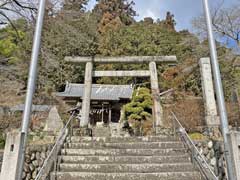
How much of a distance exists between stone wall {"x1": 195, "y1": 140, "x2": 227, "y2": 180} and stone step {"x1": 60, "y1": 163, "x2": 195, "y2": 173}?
694mm

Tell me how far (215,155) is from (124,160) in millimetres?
1934

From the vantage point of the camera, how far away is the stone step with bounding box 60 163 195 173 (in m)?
4.48

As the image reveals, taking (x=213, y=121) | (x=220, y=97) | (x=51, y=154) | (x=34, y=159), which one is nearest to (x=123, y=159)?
(x=51, y=154)

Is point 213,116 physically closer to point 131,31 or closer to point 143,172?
point 143,172

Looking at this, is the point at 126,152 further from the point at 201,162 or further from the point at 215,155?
the point at 215,155

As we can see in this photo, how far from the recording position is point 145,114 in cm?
1366

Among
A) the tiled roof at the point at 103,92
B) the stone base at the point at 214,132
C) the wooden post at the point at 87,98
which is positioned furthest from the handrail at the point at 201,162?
the tiled roof at the point at 103,92

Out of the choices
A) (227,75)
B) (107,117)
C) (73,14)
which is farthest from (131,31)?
(73,14)

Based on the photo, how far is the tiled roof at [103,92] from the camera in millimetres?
19078

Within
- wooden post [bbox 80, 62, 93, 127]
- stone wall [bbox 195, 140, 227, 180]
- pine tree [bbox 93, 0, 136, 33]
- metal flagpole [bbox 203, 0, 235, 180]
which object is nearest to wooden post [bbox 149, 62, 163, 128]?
wooden post [bbox 80, 62, 93, 127]

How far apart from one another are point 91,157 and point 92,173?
0.61 m

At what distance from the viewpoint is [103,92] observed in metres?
19.6

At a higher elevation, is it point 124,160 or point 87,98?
point 87,98

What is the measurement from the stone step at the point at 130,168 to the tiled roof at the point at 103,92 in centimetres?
1421
